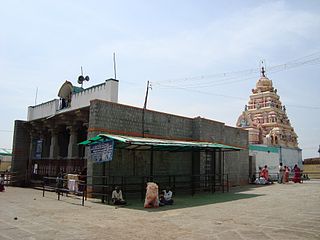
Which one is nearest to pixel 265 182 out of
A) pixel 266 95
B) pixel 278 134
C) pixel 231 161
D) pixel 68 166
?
pixel 231 161

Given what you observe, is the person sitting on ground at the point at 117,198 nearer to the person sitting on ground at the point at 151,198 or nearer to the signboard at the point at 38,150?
the person sitting on ground at the point at 151,198

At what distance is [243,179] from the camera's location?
84.2 ft

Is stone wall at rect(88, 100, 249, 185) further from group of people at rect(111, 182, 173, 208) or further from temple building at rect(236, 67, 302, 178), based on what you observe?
temple building at rect(236, 67, 302, 178)

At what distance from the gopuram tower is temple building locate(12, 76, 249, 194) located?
16.2m

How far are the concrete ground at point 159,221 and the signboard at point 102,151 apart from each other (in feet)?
6.29

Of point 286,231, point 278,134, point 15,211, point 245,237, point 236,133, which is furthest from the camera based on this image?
point 278,134

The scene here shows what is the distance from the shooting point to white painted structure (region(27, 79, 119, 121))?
59.6ft

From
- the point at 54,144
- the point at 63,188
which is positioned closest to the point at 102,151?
the point at 63,188

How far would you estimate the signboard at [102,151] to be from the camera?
42.4 ft

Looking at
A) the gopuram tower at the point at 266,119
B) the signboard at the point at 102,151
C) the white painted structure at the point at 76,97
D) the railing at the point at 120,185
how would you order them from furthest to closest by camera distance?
the gopuram tower at the point at 266,119
the white painted structure at the point at 76,97
the railing at the point at 120,185
the signboard at the point at 102,151

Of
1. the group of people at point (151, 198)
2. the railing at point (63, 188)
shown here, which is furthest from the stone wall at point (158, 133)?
the group of people at point (151, 198)

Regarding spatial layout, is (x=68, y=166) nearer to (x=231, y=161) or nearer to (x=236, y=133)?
(x=231, y=161)

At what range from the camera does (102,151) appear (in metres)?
13.4

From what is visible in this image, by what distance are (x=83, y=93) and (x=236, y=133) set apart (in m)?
12.6
